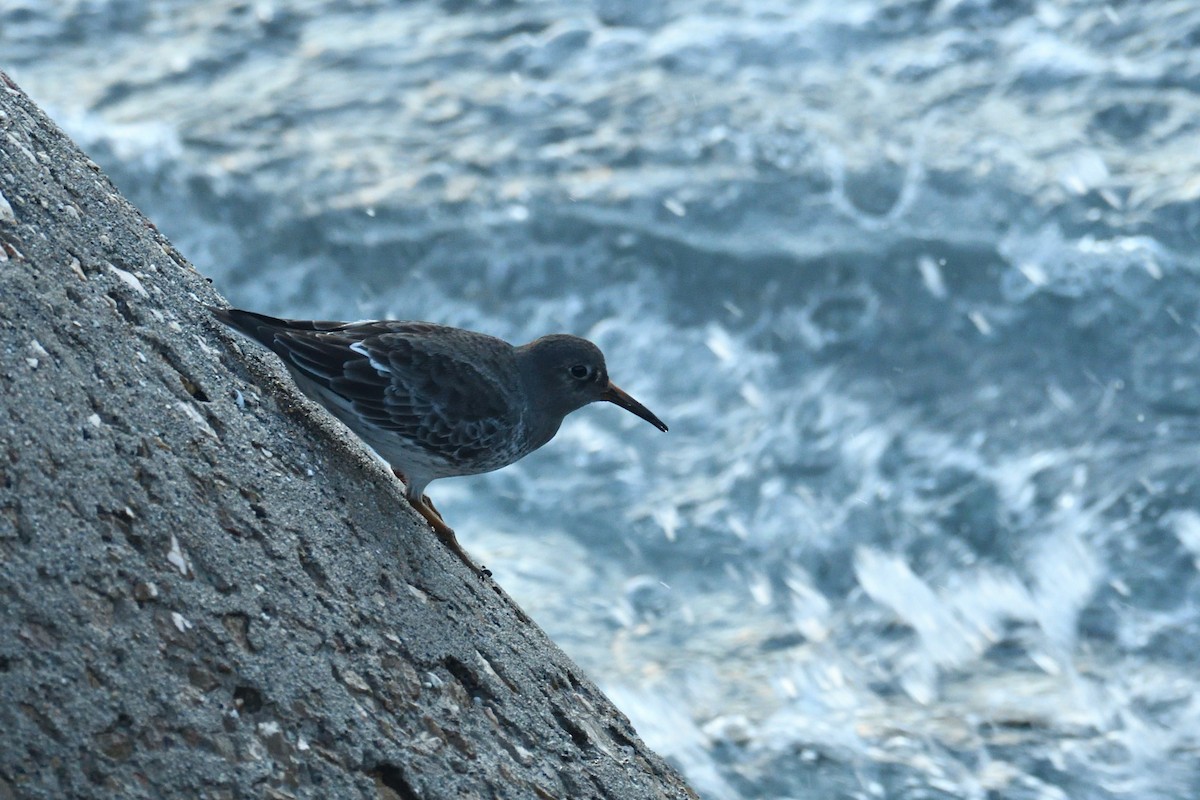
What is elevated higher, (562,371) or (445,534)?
(562,371)

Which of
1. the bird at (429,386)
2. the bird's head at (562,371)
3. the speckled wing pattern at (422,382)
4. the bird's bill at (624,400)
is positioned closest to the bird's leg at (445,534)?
the bird at (429,386)

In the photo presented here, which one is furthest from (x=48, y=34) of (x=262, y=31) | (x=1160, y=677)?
(x=1160, y=677)

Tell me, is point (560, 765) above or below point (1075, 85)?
above

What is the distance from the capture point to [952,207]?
10.8m

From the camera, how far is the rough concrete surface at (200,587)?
262 centimetres

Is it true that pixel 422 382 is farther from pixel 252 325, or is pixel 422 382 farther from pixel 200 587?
pixel 200 587

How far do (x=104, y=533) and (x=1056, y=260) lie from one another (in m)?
8.92

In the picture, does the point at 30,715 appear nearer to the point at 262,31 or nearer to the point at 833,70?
the point at 833,70

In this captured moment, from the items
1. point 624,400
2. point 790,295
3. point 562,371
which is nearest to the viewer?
point 562,371

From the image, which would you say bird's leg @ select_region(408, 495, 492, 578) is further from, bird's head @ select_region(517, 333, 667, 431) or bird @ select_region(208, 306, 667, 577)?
bird's head @ select_region(517, 333, 667, 431)

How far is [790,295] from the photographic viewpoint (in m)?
10.4

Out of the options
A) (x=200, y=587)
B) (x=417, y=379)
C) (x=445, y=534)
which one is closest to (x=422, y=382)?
(x=417, y=379)

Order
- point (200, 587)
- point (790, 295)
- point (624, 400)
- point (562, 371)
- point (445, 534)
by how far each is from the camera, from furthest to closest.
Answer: point (790, 295), point (624, 400), point (562, 371), point (445, 534), point (200, 587)

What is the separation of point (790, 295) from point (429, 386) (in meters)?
6.77
